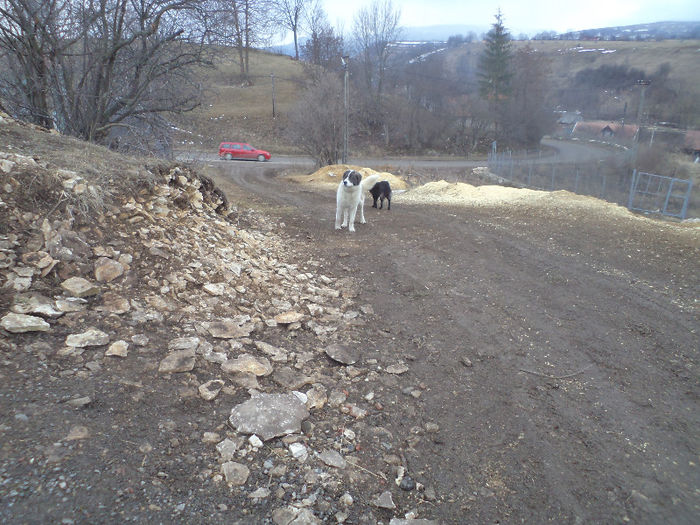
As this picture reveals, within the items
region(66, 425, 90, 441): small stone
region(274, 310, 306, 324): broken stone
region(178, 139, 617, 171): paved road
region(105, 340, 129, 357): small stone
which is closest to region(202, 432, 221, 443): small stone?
region(66, 425, 90, 441): small stone

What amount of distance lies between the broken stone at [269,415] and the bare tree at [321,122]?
26.7 meters

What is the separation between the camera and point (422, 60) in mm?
63375

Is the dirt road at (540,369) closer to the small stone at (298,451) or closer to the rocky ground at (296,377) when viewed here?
the rocky ground at (296,377)

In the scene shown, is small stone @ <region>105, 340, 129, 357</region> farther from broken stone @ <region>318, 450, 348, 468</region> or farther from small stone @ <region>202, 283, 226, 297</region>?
broken stone @ <region>318, 450, 348, 468</region>

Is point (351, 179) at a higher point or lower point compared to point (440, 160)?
higher

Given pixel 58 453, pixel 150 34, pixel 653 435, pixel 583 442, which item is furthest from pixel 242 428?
pixel 150 34

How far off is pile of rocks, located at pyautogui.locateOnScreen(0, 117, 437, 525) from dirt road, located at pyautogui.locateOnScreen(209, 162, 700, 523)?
0.97 ft

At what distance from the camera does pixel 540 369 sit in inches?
155

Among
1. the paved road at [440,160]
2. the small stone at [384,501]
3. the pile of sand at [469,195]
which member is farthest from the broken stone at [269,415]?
the paved road at [440,160]

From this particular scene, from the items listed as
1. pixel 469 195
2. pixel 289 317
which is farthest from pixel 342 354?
pixel 469 195

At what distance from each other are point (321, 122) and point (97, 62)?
1967 centimetres

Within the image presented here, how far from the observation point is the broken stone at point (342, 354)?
12.7 ft

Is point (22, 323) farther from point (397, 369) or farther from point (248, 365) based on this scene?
point (397, 369)

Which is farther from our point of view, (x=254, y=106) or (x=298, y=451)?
(x=254, y=106)
